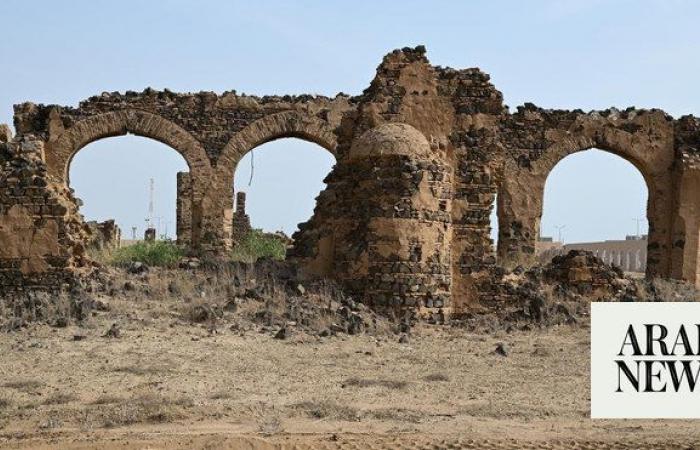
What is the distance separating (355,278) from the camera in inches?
395

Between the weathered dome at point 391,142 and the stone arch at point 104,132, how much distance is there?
7.24 metres

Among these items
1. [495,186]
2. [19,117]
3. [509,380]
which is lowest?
[509,380]

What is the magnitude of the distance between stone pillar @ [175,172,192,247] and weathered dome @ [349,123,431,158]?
34.3 ft

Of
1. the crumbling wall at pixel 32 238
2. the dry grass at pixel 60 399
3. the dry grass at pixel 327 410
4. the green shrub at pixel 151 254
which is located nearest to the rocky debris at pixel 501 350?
the dry grass at pixel 327 410

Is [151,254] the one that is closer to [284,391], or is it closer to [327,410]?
[284,391]

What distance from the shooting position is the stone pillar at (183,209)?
20.4 meters

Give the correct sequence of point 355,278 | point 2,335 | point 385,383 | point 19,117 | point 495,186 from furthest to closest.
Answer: point 19,117 → point 495,186 → point 355,278 → point 2,335 → point 385,383

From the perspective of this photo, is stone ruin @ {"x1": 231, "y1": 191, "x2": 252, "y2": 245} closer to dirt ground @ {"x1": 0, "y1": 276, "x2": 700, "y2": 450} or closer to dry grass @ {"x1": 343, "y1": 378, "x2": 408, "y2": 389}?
dirt ground @ {"x1": 0, "y1": 276, "x2": 700, "y2": 450}

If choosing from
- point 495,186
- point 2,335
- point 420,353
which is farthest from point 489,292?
point 2,335

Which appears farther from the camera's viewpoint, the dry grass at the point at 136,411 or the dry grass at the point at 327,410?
the dry grass at the point at 327,410

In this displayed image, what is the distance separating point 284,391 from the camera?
21.6 feet

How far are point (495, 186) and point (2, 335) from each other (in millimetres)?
5816

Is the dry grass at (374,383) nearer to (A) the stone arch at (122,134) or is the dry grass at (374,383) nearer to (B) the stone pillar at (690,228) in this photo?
(A) the stone arch at (122,134)

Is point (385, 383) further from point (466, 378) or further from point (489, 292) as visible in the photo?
point (489, 292)
